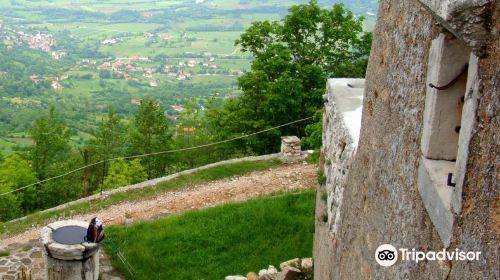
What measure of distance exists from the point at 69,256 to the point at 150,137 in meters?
16.4

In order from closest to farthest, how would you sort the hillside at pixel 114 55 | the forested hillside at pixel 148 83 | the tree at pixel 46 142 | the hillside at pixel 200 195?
the hillside at pixel 200 195
the forested hillside at pixel 148 83
the tree at pixel 46 142
the hillside at pixel 114 55

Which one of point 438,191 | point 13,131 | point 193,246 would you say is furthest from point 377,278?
point 13,131

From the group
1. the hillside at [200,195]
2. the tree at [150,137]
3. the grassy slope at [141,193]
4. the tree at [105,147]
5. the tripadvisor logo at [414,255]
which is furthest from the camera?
the tree at [105,147]

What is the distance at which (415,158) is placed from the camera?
3.17 m

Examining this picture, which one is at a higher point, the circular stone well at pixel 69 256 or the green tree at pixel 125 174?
the circular stone well at pixel 69 256

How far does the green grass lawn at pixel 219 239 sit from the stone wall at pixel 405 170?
4.54 meters

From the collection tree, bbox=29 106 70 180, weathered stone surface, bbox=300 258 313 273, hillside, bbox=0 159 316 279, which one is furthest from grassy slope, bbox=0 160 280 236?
tree, bbox=29 106 70 180

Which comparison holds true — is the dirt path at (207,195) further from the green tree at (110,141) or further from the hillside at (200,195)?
the green tree at (110,141)

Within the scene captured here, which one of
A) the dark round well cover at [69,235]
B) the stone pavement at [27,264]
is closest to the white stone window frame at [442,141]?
the dark round well cover at [69,235]

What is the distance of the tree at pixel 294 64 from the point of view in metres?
20.6

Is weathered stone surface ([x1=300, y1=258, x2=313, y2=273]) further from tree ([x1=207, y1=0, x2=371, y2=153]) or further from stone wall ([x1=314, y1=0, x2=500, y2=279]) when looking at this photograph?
tree ([x1=207, y1=0, x2=371, y2=153])

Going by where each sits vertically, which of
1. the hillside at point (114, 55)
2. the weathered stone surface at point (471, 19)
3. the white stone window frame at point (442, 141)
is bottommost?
the hillside at point (114, 55)

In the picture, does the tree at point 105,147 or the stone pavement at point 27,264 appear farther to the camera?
the tree at point 105,147

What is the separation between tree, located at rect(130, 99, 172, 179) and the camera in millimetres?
24594
